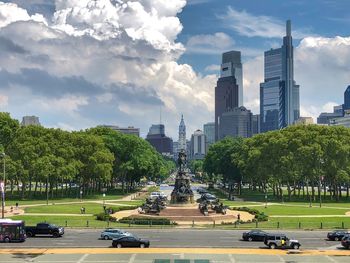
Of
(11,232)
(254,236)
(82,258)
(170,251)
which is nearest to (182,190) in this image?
(254,236)

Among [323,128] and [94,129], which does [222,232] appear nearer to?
[323,128]

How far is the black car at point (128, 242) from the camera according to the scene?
5403 cm

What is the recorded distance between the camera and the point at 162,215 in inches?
3243

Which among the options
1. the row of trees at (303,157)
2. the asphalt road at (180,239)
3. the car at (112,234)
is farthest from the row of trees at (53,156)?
the car at (112,234)

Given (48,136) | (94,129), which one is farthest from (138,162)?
(48,136)

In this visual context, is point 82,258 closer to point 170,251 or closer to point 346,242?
point 170,251

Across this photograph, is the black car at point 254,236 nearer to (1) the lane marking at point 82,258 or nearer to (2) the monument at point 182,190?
(1) the lane marking at point 82,258

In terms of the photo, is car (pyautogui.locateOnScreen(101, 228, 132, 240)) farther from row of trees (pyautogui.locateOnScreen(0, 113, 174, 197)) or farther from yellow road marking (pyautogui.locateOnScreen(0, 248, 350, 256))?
row of trees (pyautogui.locateOnScreen(0, 113, 174, 197))

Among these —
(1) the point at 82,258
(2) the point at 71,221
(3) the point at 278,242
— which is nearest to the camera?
(1) the point at 82,258

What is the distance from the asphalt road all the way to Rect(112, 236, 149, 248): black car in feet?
5.77

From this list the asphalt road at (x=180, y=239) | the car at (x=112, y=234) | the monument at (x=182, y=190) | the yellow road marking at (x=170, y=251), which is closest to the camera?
the yellow road marking at (x=170, y=251)

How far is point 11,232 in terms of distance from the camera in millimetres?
58531

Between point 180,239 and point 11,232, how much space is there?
18.4m

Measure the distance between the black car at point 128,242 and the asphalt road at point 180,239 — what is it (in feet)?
5.77
